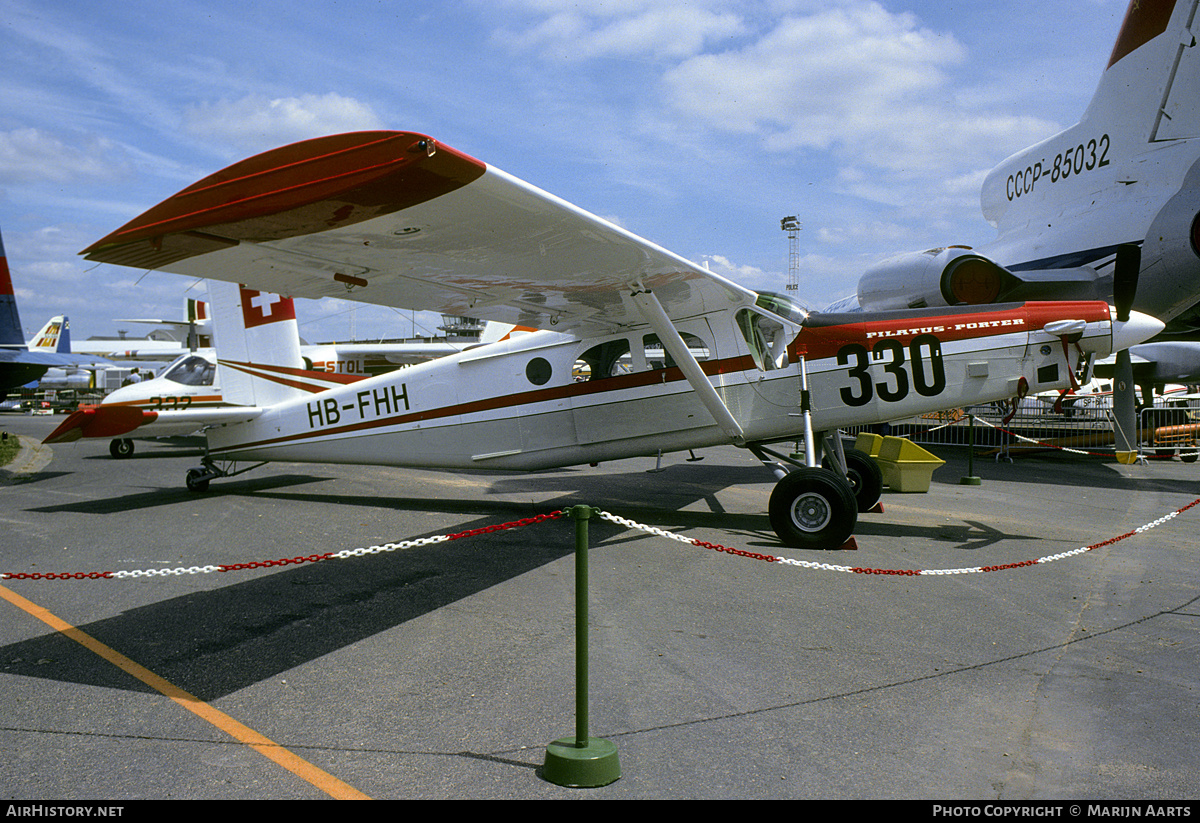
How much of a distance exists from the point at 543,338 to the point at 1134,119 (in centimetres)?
1192

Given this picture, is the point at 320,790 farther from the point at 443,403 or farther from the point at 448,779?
the point at 443,403

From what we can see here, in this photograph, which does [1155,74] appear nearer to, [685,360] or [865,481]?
[865,481]

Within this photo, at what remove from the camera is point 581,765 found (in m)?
2.76

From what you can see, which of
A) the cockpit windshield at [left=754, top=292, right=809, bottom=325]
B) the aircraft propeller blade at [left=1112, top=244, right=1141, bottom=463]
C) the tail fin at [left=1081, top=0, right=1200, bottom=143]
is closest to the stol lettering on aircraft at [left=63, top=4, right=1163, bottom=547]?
the cockpit windshield at [left=754, top=292, right=809, bottom=325]

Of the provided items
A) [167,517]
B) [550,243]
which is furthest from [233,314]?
[550,243]

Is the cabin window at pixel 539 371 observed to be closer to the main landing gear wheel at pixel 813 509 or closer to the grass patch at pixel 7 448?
the main landing gear wheel at pixel 813 509

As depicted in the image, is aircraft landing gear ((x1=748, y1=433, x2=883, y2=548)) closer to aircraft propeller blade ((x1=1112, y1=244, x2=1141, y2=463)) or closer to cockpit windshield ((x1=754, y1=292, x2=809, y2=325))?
cockpit windshield ((x1=754, y1=292, x2=809, y2=325))

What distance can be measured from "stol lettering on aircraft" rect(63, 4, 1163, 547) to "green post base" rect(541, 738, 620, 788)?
258 centimetres

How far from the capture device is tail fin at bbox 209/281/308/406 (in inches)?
396

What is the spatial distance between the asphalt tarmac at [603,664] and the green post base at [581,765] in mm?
44

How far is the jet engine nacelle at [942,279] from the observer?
13.7 m

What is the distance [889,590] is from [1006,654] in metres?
1.26

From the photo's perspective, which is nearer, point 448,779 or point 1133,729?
point 448,779

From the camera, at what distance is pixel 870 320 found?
303 inches
